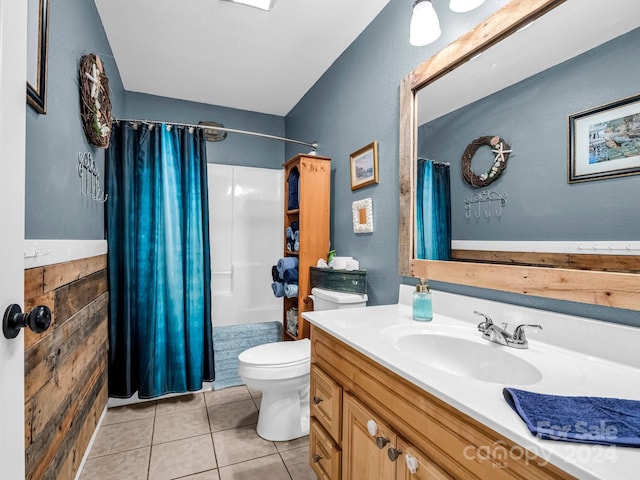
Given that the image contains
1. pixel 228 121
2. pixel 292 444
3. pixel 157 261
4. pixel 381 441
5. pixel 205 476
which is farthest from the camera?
pixel 228 121

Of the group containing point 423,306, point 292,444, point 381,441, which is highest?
point 423,306

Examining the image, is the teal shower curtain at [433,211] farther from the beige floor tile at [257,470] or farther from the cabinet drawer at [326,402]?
the beige floor tile at [257,470]

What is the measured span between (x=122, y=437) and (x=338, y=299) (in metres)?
1.49

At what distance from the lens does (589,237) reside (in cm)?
90

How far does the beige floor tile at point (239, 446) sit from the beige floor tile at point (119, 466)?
0.35m

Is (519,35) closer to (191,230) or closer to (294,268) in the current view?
(294,268)

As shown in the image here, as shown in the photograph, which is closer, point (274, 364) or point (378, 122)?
point (274, 364)

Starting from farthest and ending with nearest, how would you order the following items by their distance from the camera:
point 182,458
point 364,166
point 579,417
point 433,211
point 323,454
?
point 364,166 → point 182,458 → point 433,211 → point 323,454 → point 579,417

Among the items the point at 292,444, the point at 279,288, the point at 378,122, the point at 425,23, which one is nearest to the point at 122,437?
the point at 292,444

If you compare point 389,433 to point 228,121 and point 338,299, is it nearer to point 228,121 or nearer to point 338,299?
point 338,299

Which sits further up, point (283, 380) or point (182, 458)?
point (283, 380)

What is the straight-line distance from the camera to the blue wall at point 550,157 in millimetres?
835

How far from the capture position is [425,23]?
1271 mm

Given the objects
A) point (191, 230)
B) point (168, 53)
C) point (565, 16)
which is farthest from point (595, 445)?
point (168, 53)
